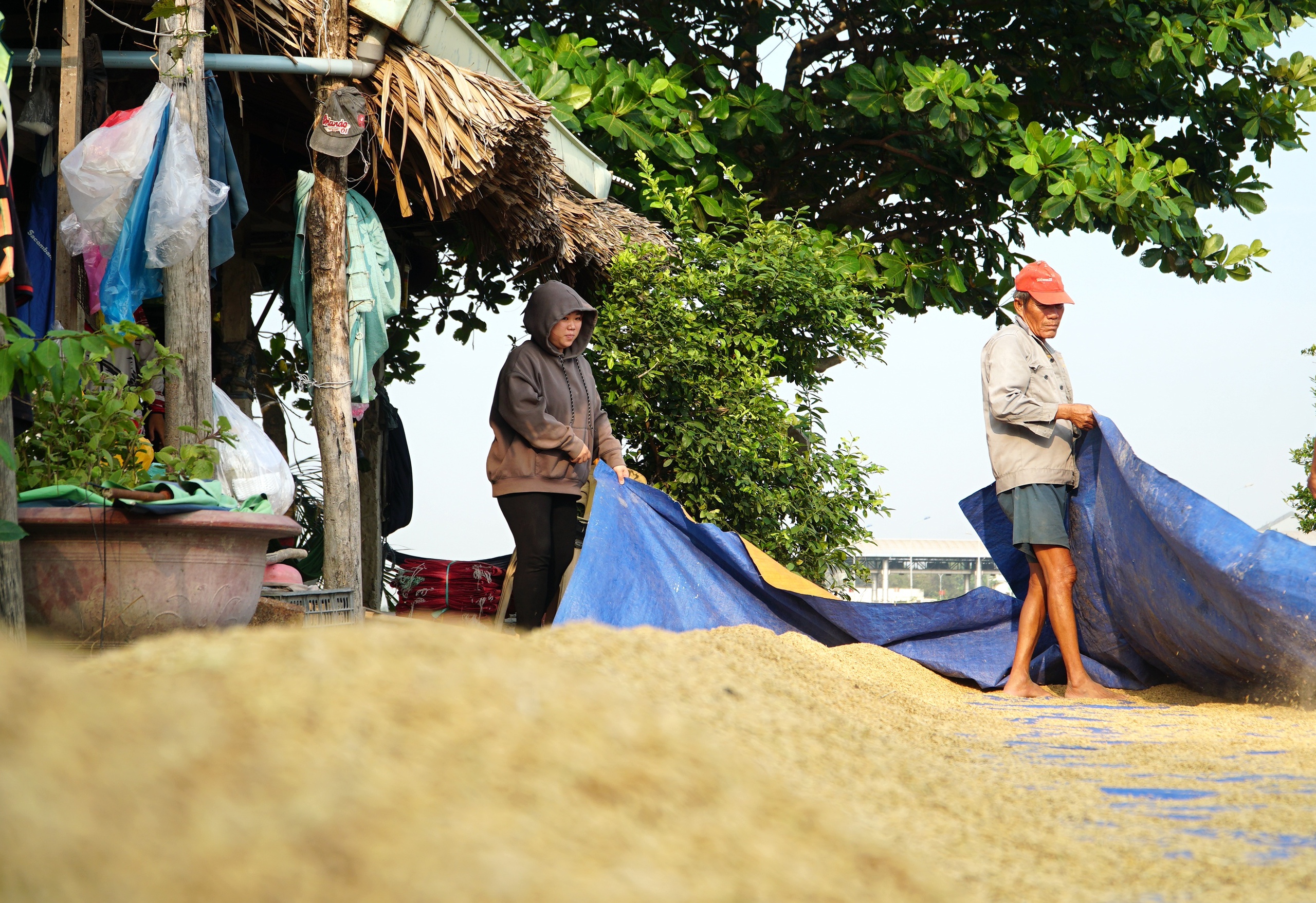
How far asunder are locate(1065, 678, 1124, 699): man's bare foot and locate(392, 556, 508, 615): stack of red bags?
11.9 ft

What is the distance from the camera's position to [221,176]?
14.2 ft

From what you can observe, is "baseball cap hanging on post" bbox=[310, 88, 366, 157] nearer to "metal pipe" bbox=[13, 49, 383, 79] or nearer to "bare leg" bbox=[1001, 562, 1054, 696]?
"metal pipe" bbox=[13, 49, 383, 79]

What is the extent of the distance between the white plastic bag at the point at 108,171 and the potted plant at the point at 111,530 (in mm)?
631

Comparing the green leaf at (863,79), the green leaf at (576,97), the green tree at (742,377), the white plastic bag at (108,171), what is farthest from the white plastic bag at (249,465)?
the green leaf at (863,79)

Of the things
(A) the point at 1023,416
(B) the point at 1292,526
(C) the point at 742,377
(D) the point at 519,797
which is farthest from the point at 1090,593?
(B) the point at 1292,526

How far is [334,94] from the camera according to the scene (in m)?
4.68

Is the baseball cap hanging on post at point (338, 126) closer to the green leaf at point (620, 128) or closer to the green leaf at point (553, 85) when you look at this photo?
the green leaf at point (553, 85)

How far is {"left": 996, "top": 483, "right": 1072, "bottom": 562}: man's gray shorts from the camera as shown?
4.66 meters

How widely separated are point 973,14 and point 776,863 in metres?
9.18

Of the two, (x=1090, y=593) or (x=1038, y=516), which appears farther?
(x=1090, y=593)

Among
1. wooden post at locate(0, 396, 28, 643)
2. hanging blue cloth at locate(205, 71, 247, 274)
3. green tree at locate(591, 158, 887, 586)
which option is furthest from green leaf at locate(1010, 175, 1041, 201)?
wooden post at locate(0, 396, 28, 643)

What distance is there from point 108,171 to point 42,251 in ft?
2.27

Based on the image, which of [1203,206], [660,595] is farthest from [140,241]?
[1203,206]

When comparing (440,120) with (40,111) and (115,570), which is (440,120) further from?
(115,570)
